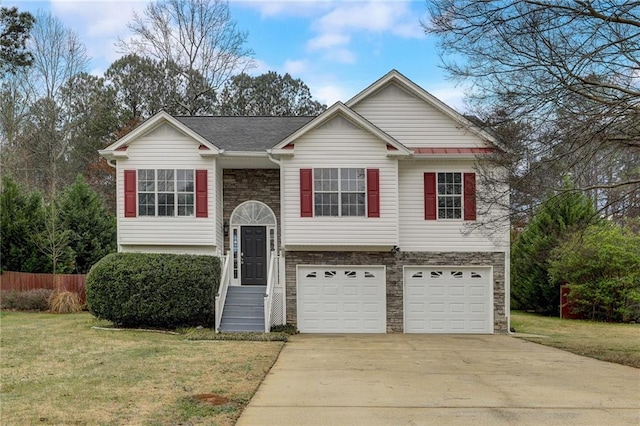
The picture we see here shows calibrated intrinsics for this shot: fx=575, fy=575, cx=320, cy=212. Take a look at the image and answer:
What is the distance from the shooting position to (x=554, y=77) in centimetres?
996

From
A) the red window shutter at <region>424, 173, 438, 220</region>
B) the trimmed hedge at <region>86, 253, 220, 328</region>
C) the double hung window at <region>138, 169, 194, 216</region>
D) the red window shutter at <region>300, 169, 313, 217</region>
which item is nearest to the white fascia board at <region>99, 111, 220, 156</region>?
the double hung window at <region>138, 169, 194, 216</region>

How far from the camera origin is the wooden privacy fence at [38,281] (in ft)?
68.5

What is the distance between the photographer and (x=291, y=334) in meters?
15.6

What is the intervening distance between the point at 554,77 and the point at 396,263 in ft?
25.9

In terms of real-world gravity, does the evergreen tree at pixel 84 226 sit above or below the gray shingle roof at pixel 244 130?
below

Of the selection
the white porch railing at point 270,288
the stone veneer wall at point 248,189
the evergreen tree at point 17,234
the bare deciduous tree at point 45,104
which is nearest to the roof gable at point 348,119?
the stone veneer wall at point 248,189

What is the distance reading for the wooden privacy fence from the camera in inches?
822

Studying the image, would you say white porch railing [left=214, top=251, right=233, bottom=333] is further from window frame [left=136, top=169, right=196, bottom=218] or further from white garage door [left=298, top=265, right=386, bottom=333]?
white garage door [left=298, top=265, right=386, bottom=333]

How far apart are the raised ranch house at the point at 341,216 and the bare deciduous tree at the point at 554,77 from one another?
484cm

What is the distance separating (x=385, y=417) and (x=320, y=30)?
12851mm

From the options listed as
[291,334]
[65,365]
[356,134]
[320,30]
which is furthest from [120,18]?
[65,365]

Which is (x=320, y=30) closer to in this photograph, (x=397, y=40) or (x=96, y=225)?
(x=397, y=40)

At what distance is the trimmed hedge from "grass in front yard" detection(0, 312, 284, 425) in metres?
0.85

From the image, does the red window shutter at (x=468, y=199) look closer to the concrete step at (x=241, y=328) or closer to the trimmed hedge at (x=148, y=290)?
the concrete step at (x=241, y=328)
